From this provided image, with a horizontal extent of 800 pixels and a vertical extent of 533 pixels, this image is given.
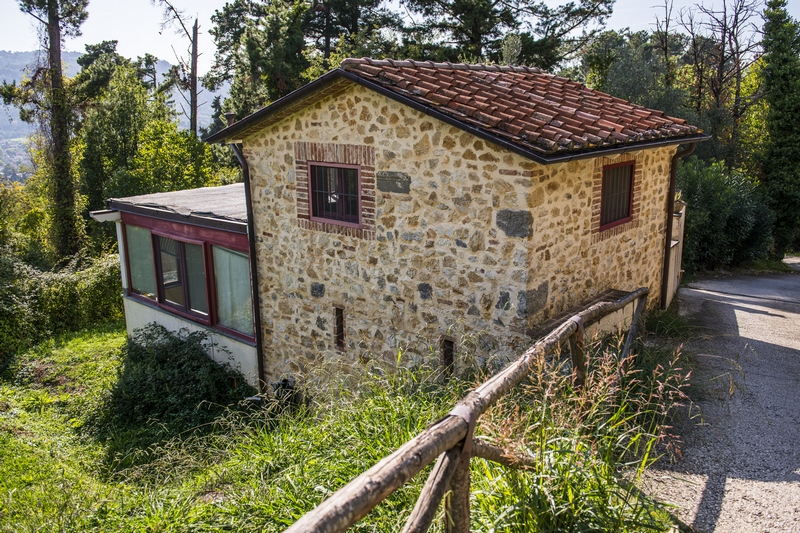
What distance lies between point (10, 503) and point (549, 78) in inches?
349

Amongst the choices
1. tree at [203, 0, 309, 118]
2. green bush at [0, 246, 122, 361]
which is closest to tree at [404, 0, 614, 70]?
tree at [203, 0, 309, 118]

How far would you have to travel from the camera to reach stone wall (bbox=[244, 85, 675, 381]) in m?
6.74

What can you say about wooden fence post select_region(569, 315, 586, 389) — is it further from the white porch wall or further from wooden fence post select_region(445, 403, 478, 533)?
the white porch wall

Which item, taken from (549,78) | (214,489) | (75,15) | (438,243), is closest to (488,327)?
(438,243)

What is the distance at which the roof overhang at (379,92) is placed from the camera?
6117mm

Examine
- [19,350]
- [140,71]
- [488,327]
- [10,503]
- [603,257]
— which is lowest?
[19,350]

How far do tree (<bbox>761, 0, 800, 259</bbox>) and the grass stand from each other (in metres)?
16.3

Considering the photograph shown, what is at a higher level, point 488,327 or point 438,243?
point 438,243

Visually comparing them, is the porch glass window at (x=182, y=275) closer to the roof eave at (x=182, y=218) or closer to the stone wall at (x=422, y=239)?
the roof eave at (x=182, y=218)

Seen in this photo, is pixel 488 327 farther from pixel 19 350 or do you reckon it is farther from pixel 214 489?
pixel 19 350

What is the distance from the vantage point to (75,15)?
22875 millimetres

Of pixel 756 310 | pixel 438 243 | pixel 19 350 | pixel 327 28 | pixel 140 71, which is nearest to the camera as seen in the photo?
pixel 438 243

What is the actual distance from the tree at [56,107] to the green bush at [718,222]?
19908mm

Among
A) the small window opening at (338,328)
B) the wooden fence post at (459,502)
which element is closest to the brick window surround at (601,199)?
the small window opening at (338,328)
